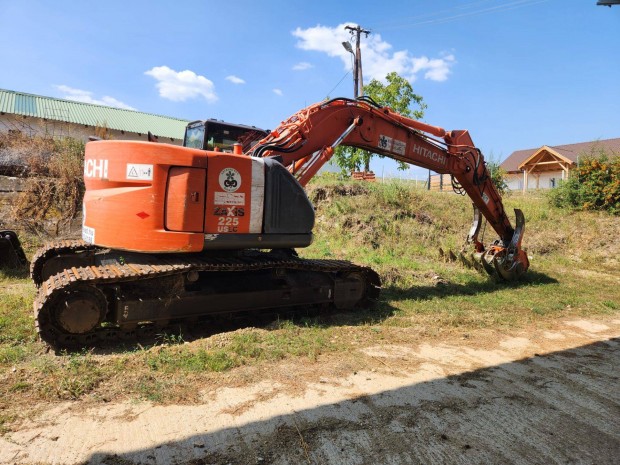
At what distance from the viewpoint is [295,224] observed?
5.32 m

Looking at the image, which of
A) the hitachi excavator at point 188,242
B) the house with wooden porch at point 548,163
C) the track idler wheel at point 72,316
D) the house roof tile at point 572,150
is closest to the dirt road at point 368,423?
the track idler wheel at point 72,316

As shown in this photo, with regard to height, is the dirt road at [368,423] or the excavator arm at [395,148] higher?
the excavator arm at [395,148]

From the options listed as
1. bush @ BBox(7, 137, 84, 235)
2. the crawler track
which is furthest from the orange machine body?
bush @ BBox(7, 137, 84, 235)

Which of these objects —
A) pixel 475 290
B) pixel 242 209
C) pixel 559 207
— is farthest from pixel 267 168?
pixel 559 207

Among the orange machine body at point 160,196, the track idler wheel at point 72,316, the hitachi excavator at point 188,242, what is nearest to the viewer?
the track idler wheel at point 72,316

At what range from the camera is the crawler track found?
419 centimetres

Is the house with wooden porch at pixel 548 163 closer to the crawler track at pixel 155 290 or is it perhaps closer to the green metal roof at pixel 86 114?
the green metal roof at pixel 86 114

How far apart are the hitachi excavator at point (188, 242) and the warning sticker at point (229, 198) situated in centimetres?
1

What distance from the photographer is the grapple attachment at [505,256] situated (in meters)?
8.84

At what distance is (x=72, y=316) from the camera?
418 centimetres

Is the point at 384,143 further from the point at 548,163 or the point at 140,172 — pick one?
the point at 548,163

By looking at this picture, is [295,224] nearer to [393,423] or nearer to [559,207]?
[393,423]

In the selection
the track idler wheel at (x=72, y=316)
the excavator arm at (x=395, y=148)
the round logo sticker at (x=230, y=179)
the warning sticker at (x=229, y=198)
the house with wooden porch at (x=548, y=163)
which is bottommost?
the track idler wheel at (x=72, y=316)

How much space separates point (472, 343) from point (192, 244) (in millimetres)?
3407
